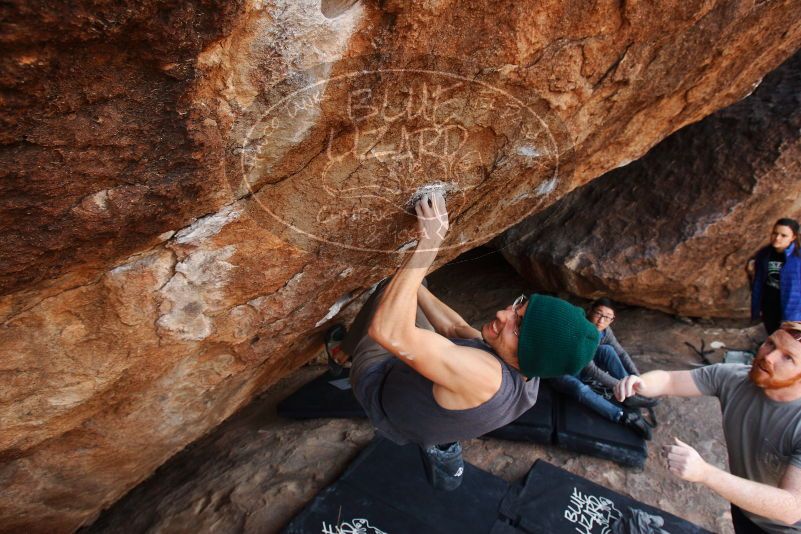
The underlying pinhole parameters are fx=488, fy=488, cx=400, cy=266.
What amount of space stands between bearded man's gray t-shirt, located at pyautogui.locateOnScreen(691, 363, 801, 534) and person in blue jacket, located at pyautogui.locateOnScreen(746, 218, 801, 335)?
1.52 meters

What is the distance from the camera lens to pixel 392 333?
4.78ft

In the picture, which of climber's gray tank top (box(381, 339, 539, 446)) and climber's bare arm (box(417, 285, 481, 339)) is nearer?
climber's gray tank top (box(381, 339, 539, 446))

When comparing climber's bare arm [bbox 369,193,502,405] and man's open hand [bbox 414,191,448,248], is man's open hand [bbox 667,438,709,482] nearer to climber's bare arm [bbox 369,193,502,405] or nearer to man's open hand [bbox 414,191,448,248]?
climber's bare arm [bbox 369,193,502,405]

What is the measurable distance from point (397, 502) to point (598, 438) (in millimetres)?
1328

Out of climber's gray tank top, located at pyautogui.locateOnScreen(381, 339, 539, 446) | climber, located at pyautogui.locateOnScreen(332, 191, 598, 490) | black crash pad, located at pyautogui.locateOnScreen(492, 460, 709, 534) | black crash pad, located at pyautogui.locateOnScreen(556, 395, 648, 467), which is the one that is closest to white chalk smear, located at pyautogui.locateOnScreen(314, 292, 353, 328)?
climber, located at pyautogui.locateOnScreen(332, 191, 598, 490)

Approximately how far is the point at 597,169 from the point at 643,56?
0.82 meters

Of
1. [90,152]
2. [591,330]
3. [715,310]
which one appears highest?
[90,152]

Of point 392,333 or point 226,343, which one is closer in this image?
point 392,333

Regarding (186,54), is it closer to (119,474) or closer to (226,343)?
(226,343)

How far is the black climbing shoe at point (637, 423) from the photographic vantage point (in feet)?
10.0

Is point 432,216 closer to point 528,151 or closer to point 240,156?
point 528,151

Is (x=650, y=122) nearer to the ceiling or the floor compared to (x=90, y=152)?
nearer to the floor

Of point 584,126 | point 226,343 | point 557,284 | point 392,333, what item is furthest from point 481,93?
point 557,284
